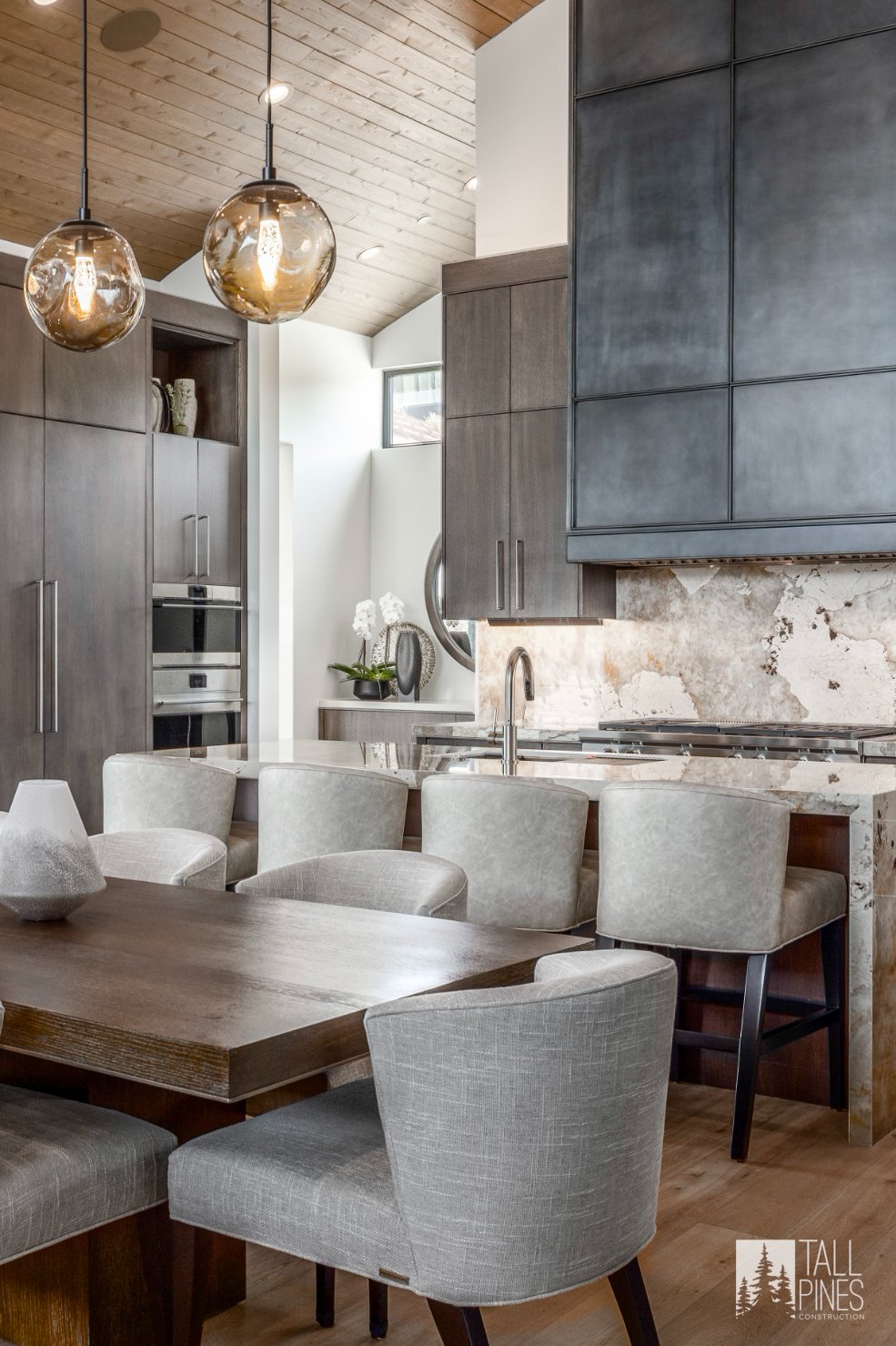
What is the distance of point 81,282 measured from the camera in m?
2.61

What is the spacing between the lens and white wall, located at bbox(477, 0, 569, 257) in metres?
5.77

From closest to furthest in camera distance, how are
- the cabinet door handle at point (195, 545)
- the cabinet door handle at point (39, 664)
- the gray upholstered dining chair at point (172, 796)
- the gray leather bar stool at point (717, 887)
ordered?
the gray leather bar stool at point (717, 887) < the gray upholstered dining chair at point (172, 796) < the cabinet door handle at point (39, 664) < the cabinet door handle at point (195, 545)

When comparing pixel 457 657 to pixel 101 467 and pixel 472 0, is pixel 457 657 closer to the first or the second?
Result: pixel 101 467

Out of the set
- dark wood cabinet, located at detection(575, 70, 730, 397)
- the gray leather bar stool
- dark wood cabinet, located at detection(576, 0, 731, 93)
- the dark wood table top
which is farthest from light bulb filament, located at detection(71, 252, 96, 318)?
dark wood cabinet, located at detection(576, 0, 731, 93)

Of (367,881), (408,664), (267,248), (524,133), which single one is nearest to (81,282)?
(267,248)

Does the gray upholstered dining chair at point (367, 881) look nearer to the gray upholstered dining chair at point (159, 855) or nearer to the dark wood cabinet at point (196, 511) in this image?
the gray upholstered dining chair at point (159, 855)

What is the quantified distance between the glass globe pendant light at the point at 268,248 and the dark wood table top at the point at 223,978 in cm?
111

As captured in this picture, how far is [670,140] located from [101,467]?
2.70m

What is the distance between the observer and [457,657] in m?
7.75

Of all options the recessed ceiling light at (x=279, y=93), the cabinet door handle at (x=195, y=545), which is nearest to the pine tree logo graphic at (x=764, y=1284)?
the cabinet door handle at (x=195, y=545)

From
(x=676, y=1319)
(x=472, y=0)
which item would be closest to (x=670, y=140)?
(x=472, y=0)

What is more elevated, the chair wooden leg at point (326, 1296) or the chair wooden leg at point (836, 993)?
the chair wooden leg at point (836, 993)

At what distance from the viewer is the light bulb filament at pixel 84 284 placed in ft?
8.55

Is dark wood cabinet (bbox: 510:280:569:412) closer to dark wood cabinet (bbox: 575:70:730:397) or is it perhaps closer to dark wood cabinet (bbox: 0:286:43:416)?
dark wood cabinet (bbox: 575:70:730:397)
